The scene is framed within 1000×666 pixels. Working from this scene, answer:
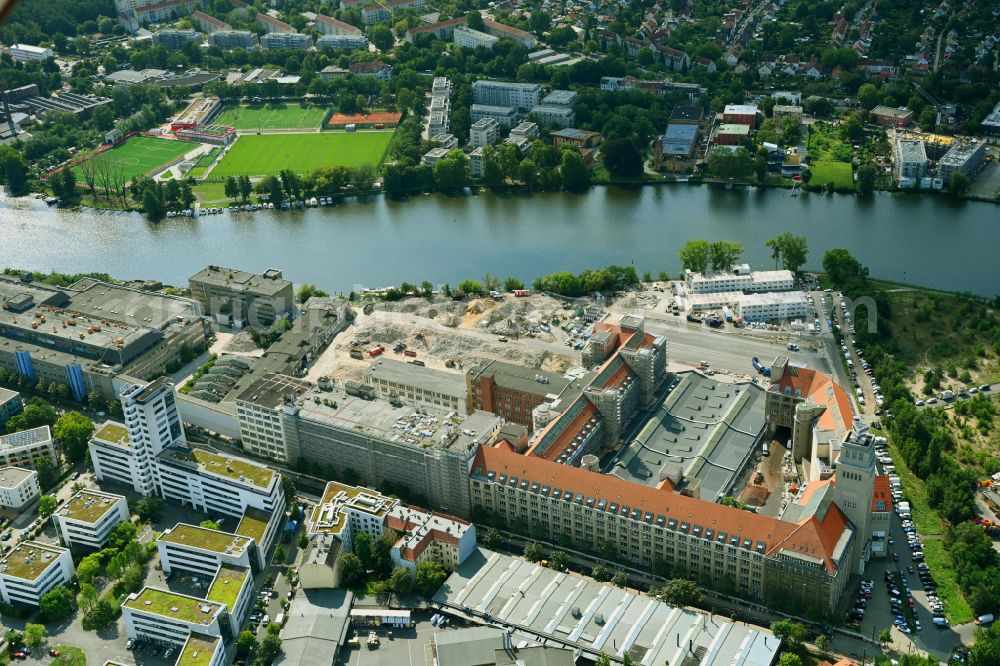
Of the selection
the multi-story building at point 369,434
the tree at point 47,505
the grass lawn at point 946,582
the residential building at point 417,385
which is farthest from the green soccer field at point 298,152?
the grass lawn at point 946,582

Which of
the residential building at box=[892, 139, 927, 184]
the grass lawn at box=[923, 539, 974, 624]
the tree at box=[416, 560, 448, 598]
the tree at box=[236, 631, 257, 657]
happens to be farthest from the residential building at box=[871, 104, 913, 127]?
the tree at box=[236, 631, 257, 657]

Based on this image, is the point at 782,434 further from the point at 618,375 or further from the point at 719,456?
the point at 618,375

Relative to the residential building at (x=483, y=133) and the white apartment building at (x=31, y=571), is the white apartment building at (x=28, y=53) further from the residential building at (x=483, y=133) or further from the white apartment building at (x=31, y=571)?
the white apartment building at (x=31, y=571)

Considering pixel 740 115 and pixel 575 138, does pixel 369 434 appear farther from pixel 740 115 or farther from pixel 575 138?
pixel 740 115

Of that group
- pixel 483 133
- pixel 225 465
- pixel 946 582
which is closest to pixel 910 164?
→ pixel 483 133

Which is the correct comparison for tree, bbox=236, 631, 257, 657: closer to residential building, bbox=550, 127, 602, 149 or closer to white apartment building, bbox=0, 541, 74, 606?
white apartment building, bbox=0, 541, 74, 606

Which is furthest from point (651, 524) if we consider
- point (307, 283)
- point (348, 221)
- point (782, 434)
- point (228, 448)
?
point (348, 221)
